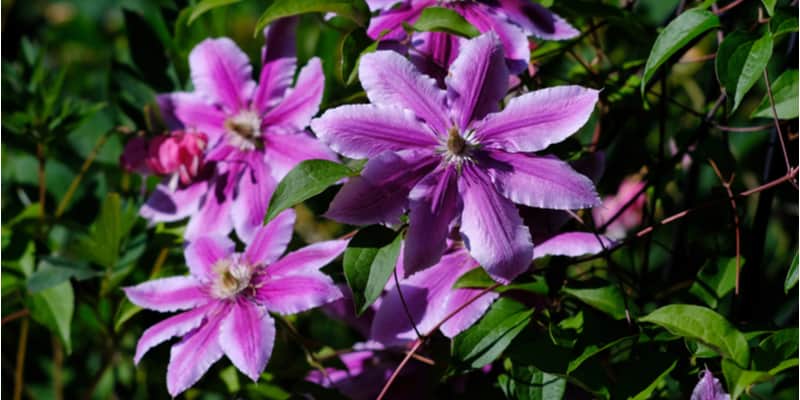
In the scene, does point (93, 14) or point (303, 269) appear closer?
point (303, 269)

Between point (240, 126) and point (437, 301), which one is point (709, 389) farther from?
point (240, 126)

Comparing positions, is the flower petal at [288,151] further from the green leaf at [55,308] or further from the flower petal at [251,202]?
the green leaf at [55,308]

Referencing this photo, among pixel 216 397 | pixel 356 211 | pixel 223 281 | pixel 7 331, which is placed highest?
pixel 356 211

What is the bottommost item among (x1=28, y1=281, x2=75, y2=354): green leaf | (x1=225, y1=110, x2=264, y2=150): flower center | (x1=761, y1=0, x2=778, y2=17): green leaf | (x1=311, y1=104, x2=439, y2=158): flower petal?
(x1=28, y1=281, x2=75, y2=354): green leaf

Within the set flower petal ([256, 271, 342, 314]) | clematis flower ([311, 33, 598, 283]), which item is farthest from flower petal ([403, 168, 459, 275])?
flower petal ([256, 271, 342, 314])

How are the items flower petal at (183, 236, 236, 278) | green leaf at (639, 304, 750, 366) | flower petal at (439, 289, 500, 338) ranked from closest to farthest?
1. green leaf at (639, 304, 750, 366)
2. flower petal at (439, 289, 500, 338)
3. flower petal at (183, 236, 236, 278)

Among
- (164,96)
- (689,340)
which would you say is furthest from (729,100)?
(164,96)

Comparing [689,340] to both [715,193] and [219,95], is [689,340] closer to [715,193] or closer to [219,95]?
[715,193]

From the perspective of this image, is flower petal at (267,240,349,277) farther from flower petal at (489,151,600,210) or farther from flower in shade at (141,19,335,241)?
flower petal at (489,151,600,210)
